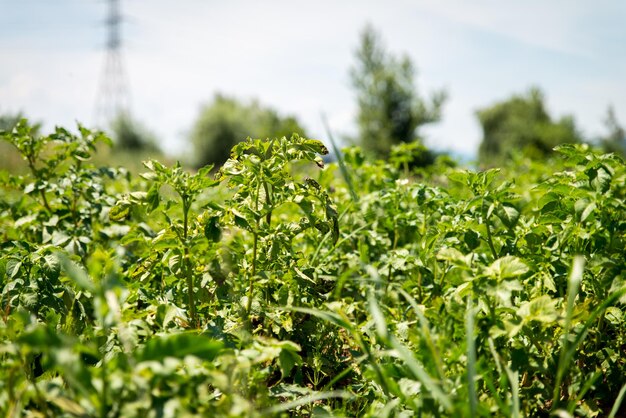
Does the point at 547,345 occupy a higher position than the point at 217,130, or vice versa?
the point at 217,130

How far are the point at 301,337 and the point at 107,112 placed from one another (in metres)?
30.5

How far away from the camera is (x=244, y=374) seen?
1248 millimetres

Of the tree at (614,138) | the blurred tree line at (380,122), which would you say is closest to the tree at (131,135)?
the blurred tree line at (380,122)

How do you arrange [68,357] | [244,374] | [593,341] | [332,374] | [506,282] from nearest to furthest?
[68,357] → [244,374] → [506,282] → [593,341] → [332,374]

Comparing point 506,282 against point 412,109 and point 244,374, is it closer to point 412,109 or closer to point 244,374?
point 244,374

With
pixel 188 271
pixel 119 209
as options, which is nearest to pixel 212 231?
pixel 188 271

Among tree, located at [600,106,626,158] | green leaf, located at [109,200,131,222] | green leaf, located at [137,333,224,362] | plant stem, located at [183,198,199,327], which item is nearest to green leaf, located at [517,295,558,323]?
green leaf, located at [137,333,224,362]

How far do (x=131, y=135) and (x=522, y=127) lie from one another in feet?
75.8

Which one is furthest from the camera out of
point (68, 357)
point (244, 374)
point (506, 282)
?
point (506, 282)

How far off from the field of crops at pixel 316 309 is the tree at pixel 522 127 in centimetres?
1673

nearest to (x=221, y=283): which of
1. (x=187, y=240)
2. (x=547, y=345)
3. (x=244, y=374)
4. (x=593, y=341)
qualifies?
(x=187, y=240)

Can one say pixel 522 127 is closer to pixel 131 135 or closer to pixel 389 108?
pixel 389 108

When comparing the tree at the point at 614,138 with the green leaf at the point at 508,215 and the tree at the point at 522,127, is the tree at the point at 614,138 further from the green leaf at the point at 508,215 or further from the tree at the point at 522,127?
the green leaf at the point at 508,215

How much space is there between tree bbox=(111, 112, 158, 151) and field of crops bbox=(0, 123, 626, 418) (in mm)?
28557
